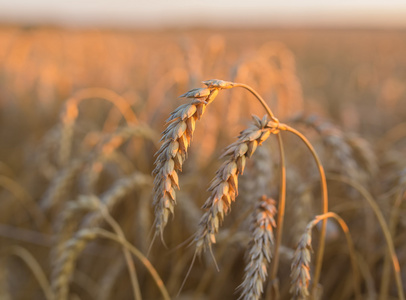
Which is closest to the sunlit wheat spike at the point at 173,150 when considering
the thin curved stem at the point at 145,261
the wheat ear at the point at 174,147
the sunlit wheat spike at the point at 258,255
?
the wheat ear at the point at 174,147

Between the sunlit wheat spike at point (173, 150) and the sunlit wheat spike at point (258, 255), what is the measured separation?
0.20m

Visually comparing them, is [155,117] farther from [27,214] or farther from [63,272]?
[63,272]

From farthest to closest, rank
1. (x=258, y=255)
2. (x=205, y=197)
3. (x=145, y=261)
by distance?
(x=205, y=197)
(x=145, y=261)
(x=258, y=255)

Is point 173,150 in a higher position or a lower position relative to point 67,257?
higher

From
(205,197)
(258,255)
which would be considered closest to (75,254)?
(258,255)

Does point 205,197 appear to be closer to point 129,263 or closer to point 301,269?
point 129,263

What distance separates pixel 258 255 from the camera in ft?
2.54

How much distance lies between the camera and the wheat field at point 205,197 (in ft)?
2.51

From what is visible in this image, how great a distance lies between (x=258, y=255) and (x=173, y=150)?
0.90 feet

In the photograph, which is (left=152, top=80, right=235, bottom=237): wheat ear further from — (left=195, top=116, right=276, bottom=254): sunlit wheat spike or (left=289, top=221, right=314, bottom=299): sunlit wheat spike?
(left=289, top=221, right=314, bottom=299): sunlit wheat spike

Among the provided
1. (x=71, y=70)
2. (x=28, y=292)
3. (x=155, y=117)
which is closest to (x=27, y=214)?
(x=28, y=292)

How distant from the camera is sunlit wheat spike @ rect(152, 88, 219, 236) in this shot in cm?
65

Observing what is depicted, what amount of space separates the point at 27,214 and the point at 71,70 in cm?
238

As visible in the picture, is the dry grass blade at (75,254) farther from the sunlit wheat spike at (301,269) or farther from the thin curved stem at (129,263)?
the sunlit wheat spike at (301,269)
